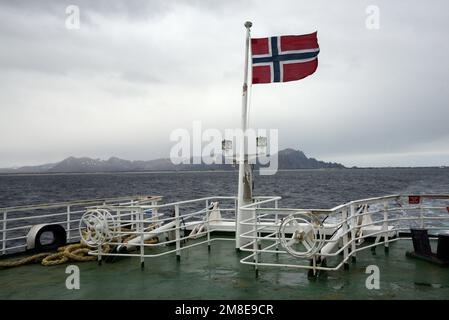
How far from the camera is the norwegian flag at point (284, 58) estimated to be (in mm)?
9594

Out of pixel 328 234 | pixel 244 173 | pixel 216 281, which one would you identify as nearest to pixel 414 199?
pixel 328 234

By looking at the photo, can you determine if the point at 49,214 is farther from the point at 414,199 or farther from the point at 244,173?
the point at 414,199

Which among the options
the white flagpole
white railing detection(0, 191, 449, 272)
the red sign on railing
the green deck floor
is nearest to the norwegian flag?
the white flagpole

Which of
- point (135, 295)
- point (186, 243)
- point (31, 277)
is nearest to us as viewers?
point (135, 295)

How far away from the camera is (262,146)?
31.0 feet

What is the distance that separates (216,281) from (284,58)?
17.5 ft

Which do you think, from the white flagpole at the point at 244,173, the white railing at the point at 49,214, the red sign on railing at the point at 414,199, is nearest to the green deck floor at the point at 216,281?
the white flagpole at the point at 244,173

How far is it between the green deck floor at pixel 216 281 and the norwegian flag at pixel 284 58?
4.31 m

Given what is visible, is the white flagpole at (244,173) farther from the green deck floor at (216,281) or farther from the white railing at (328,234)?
the green deck floor at (216,281)
